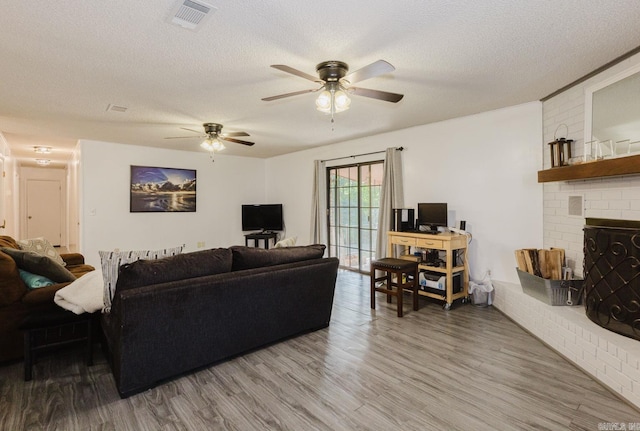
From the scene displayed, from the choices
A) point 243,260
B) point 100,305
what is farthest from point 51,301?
point 243,260

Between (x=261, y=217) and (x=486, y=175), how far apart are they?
4.82 meters

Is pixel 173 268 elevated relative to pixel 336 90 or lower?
lower

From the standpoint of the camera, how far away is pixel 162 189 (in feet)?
20.5

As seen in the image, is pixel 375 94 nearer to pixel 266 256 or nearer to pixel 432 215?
pixel 266 256

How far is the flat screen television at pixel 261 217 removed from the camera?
7.19 meters

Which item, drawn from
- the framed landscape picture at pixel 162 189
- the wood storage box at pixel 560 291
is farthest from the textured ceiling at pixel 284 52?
the framed landscape picture at pixel 162 189

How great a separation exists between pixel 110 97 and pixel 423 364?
161 inches

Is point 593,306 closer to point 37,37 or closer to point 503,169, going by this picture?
point 503,169

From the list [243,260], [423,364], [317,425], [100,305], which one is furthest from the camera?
[243,260]

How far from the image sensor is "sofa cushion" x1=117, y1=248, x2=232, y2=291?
6.81ft

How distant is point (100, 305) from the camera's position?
2.36 metres

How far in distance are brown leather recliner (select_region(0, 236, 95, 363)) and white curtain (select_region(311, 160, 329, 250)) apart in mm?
4340

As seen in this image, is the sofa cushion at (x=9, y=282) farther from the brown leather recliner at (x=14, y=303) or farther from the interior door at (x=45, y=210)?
the interior door at (x=45, y=210)

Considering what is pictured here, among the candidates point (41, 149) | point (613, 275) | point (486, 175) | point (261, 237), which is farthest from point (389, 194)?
point (41, 149)
